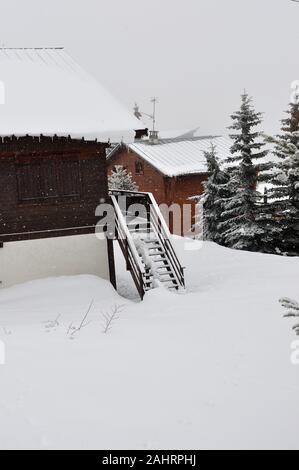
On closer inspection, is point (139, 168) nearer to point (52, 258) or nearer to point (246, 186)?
point (246, 186)

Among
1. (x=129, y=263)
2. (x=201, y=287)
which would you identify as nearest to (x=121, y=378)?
(x=129, y=263)

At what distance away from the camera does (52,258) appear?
13961mm

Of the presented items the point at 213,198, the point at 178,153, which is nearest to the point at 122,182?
the point at 178,153

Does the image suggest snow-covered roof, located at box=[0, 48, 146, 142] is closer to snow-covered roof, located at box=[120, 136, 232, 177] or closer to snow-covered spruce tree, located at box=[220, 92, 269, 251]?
snow-covered spruce tree, located at box=[220, 92, 269, 251]

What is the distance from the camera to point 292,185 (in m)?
21.7

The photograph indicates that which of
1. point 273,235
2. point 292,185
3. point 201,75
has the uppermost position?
point 201,75

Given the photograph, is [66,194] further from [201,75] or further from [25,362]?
[201,75]

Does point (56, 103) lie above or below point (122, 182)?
above

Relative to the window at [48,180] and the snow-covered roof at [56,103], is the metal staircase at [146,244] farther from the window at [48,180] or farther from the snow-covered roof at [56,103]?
the snow-covered roof at [56,103]

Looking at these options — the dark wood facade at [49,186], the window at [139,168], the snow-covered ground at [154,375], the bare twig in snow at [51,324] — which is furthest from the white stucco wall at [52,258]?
the window at [139,168]

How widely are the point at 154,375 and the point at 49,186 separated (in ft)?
26.2

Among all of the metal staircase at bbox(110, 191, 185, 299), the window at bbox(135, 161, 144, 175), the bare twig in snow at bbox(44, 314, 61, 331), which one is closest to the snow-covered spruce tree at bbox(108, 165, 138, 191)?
the window at bbox(135, 161, 144, 175)

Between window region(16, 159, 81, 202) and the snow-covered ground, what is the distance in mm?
3376
